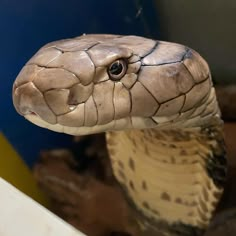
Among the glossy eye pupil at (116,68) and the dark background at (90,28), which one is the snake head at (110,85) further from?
the dark background at (90,28)

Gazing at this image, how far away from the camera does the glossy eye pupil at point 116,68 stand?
3.08ft

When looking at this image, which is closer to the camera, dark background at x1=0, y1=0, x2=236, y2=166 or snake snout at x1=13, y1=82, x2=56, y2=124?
snake snout at x1=13, y1=82, x2=56, y2=124

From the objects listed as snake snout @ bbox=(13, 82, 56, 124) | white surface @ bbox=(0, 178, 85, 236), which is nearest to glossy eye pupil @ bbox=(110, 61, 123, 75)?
snake snout @ bbox=(13, 82, 56, 124)

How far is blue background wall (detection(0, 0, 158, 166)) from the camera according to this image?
1433 millimetres

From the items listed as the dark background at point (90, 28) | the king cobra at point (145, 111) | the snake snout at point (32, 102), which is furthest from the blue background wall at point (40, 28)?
the snake snout at point (32, 102)

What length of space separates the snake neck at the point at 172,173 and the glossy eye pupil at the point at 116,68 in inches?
8.9

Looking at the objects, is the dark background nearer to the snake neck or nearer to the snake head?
the snake neck

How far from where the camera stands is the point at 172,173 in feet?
4.00

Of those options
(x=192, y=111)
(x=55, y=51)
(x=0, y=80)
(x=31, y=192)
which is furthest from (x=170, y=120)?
(x=31, y=192)

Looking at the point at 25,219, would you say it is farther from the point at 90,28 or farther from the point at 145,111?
the point at 90,28

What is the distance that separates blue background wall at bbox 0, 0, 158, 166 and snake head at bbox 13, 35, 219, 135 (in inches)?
17.9

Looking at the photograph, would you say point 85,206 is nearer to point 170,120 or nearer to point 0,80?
point 0,80

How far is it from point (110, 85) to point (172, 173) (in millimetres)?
341

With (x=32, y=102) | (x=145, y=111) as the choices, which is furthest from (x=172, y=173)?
(x=32, y=102)
